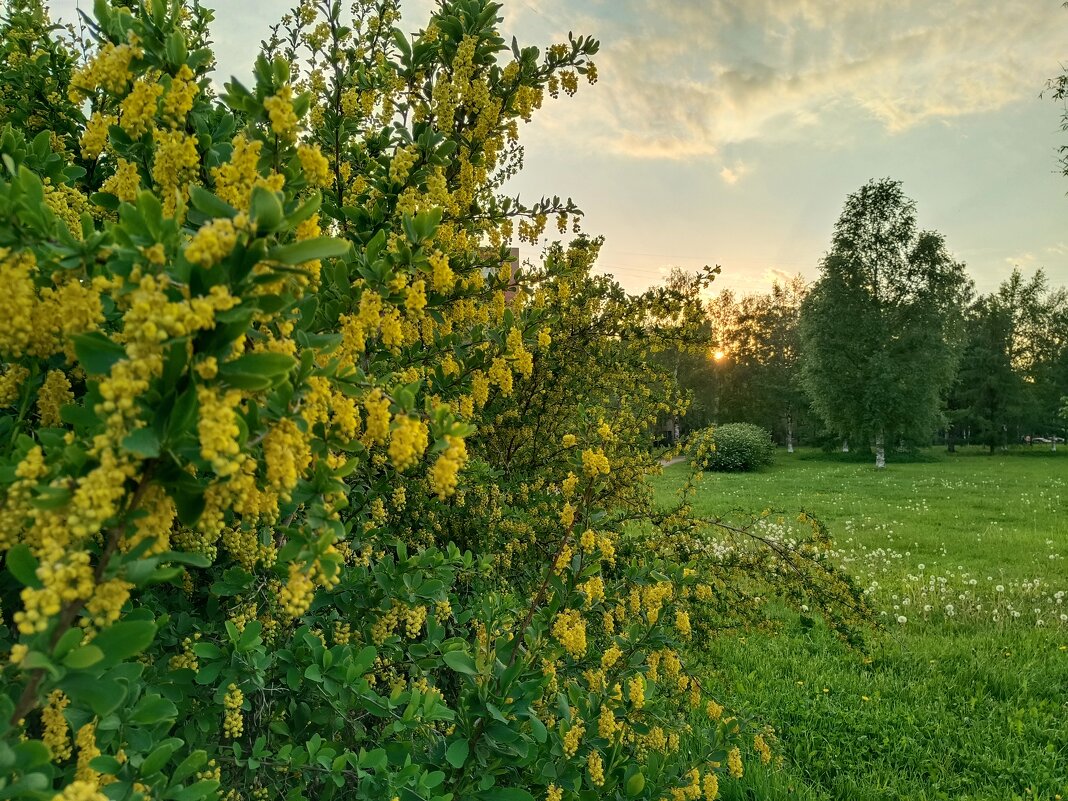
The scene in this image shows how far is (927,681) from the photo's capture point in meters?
4.79

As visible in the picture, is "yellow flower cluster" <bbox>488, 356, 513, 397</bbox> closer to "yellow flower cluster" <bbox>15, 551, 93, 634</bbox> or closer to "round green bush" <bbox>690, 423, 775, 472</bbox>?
"yellow flower cluster" <bbox>15, 551, 93, 634</bbox>

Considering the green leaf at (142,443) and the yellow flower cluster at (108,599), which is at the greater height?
the green leaf at (142,443)

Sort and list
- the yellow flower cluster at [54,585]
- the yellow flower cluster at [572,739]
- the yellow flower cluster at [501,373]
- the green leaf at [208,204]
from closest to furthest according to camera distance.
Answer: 1. the yellow flower cluster at [54,585]
2. the green leaf at [208,204]
3. the yellow flower cluster at [572,739]
4. the yellow flower cluster at [501,373]

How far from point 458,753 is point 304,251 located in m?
1.41

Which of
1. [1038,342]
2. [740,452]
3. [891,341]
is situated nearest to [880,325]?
[891,341]

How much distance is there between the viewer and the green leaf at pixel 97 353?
0.93 m

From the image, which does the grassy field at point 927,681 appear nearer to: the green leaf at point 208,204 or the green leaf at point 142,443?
the green leaf at point 142,443

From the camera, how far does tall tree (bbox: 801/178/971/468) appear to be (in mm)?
24344

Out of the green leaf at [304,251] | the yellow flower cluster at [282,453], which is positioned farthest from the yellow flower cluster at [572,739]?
the green leaf at [304,251]

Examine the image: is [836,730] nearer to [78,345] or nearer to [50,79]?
[78,345]

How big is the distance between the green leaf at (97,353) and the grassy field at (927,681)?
158 inches

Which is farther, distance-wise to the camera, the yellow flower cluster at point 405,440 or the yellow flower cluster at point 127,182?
the yellow flower cluster at point 127,182

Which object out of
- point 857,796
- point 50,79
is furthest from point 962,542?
point 50,79

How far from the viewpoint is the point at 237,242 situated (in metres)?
0.95
